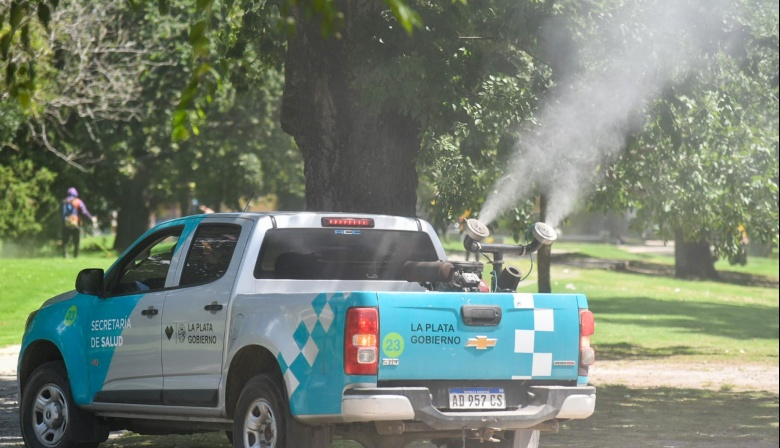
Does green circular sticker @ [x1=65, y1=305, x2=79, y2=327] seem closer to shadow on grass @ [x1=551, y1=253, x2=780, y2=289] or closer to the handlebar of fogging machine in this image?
the handlebar of fogging machine

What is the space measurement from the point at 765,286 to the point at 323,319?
39.6m

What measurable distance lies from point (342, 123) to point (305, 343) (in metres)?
6.26

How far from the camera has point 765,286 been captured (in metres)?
45.3

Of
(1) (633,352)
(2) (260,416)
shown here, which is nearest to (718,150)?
(1) (633,352)

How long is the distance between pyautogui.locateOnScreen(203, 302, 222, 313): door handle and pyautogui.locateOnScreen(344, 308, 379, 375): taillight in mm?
1356

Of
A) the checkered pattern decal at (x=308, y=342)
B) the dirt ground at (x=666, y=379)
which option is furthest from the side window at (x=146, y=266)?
the dirt ground at (x=666, y=379)

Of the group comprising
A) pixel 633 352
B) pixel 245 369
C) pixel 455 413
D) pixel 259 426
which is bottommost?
pixel 633 352

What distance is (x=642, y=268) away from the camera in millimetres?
48094

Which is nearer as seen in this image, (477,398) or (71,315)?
(477,398)

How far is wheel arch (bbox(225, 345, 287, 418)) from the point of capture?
27.3ft

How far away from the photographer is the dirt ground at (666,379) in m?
13.1

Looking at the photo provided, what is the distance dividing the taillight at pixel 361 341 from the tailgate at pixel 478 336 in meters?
0.05

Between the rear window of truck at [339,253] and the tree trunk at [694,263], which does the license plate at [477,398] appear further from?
A: the tree trunk at [694,263]

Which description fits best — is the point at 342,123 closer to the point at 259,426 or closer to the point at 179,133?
the point at 259,426
